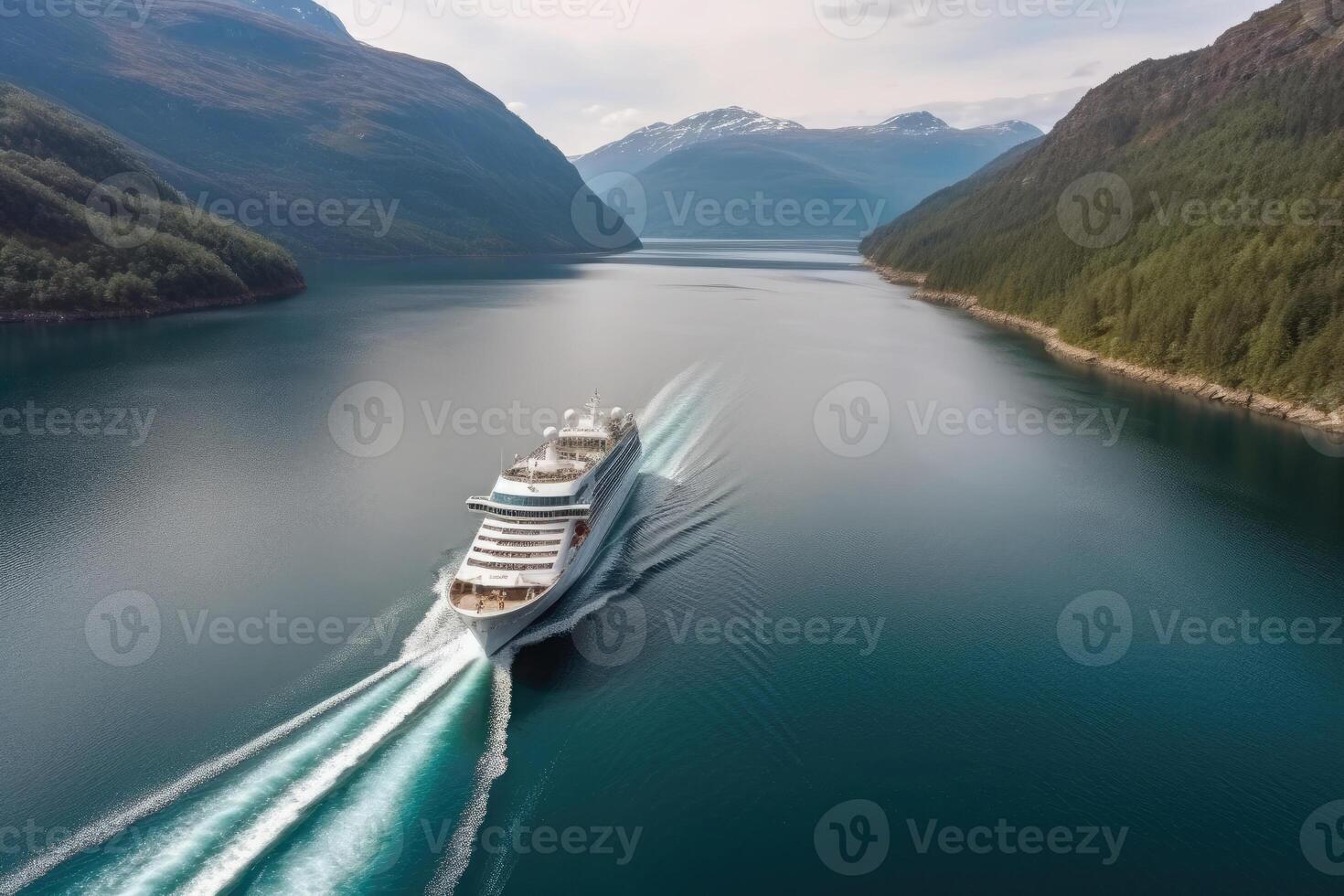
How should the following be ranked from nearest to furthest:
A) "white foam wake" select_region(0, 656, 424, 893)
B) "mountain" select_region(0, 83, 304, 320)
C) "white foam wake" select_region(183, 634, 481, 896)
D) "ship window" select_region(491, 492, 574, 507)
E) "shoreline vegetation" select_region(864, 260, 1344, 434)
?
"white foam wake" select_region(0, 656, 424, 893)
"white foam wake" select_region(183, 634, 481, 896)
"ship window" select_region(491, 492, 574, 507)
"shoreline vegetation" select_region(864, 260, 1344, 434)
"mountain" select_region(0, 83, 304, 320)

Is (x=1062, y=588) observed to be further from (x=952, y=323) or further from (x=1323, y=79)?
(x=1323, y=79)

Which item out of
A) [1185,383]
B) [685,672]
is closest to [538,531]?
[685,672]

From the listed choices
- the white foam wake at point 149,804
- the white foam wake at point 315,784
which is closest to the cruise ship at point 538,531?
the white foam wake at point 315,784

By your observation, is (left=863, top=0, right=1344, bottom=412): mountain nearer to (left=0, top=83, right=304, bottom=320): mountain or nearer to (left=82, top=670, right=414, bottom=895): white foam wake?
(left=82, top=670, right=414, bottom=895): white foam wake

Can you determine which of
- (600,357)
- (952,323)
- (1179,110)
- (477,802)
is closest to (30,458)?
(477,802)

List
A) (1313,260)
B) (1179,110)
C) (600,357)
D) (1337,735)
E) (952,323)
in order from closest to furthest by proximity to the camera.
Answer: (1337,735), (1313,260), (600,357), (952,323), (1179,110)

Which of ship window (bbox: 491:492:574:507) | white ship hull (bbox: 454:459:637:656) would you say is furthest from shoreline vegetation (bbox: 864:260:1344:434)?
ship window (bbox: 491:492:574:507)

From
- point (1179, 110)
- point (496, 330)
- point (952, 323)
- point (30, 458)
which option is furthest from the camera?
point (1179, 110)
